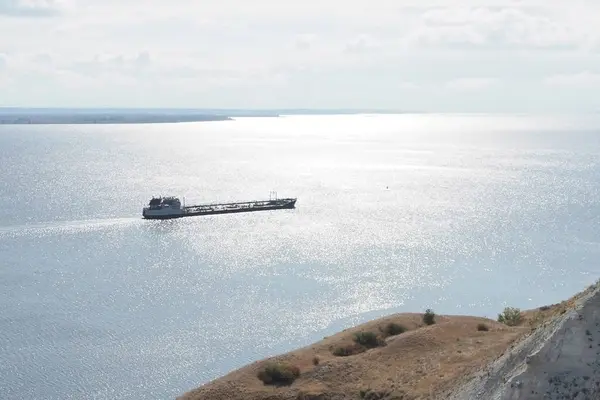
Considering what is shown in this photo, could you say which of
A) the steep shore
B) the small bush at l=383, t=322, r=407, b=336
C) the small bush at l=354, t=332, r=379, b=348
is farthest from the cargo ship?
the small bush at l=354, t=332, r=379, b=348

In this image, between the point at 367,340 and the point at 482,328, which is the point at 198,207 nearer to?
the point at 367,340

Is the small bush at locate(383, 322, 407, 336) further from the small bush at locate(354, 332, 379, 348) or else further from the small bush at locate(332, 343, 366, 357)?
the small bush at locate(332, 343, 366, 357)

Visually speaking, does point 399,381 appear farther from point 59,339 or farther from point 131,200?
point 131,200

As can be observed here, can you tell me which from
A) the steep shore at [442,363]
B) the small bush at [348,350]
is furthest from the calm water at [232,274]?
the small bush at [348,350]

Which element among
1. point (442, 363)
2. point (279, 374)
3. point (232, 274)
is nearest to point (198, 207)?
point (232, 274)

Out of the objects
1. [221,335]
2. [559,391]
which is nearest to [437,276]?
[221,335]

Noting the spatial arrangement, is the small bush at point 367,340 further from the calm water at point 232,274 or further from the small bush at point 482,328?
the calm water at point 232,274
